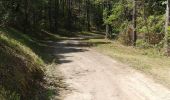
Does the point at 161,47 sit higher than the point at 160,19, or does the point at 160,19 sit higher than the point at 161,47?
the point at 160,19

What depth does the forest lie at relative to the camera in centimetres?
1316

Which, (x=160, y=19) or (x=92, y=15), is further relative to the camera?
(x=92, y=15)

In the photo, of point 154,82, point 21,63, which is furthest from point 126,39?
point 21,63

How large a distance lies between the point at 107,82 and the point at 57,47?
19375mm

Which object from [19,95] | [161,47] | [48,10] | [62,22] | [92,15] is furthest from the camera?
[92,15]

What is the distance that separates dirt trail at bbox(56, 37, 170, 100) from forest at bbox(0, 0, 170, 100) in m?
0.58

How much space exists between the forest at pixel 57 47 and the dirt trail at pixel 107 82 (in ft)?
1.91

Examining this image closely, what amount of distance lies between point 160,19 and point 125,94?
1911 cm

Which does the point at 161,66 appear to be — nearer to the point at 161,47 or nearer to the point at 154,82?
the point at 154,82

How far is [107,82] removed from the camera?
16.0m

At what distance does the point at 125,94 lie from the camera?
44.6 feet

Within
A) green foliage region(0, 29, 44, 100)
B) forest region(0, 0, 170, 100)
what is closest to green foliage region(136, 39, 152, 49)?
forest region(0, 0, 170, 100)

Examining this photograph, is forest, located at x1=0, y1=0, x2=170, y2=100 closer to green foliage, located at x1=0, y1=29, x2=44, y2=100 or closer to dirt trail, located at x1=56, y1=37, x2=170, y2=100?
green foliage, located at x1=0, y1=29, x2=44, y2=100

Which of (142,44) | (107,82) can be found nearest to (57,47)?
(142,44)
